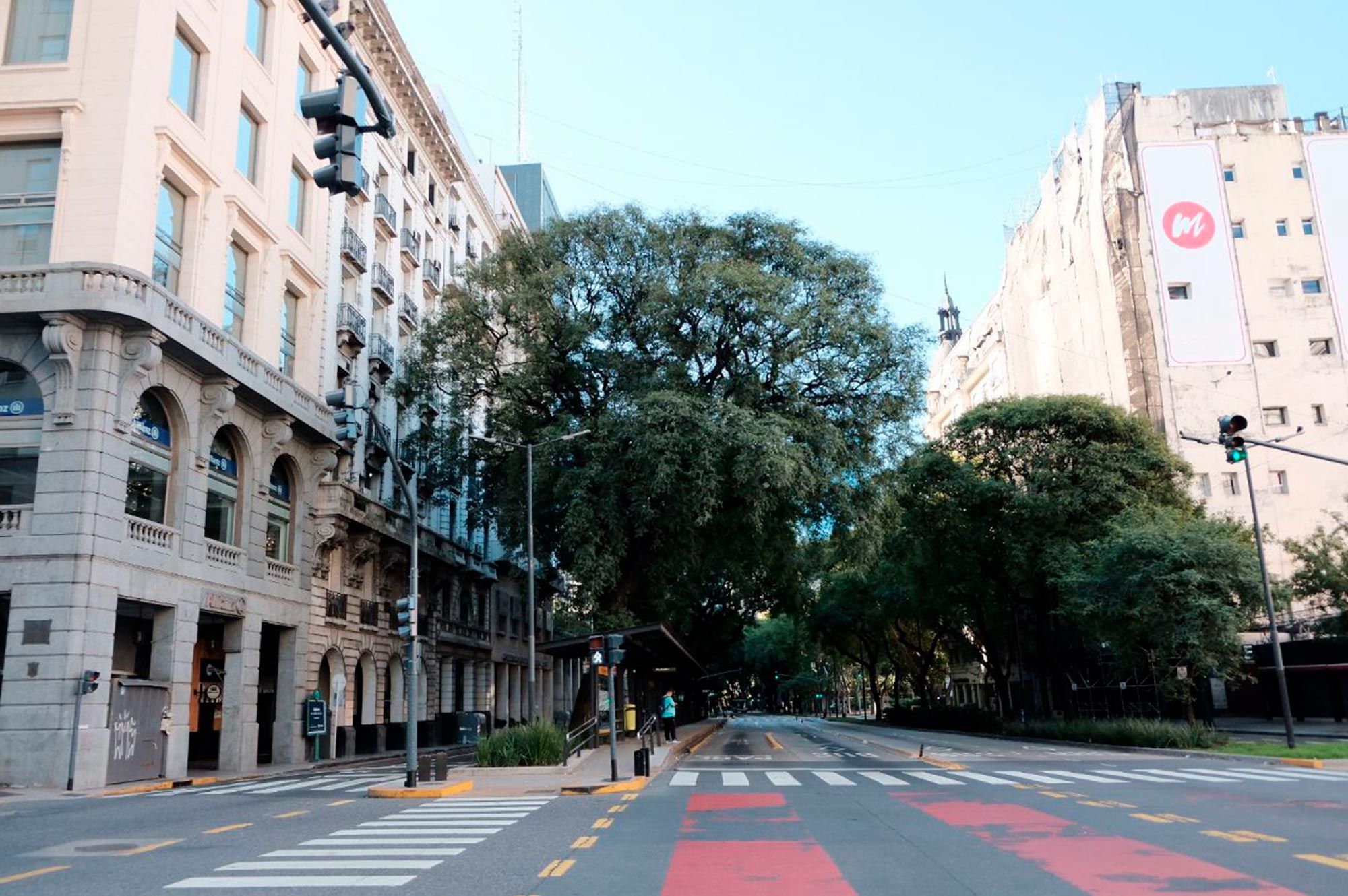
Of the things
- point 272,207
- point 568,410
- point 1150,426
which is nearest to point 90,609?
point 272,207

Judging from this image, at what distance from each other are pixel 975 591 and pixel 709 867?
42.1m

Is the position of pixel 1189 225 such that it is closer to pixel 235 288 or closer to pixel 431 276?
pixel 431 276

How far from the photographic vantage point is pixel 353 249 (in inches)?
1526

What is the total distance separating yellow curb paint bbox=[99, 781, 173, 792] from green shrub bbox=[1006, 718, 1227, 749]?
26581 millimetres

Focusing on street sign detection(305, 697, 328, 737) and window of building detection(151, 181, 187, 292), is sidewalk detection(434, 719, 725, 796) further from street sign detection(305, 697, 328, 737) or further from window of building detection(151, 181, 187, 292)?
window of building detection(151, 181, 187, 292)

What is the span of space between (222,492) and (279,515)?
3621mm

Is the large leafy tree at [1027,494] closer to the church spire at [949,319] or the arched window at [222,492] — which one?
the arched window at [222,492]

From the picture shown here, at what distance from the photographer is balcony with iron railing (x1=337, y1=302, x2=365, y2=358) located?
37594mm

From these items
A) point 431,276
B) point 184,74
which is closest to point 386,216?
point 431,276

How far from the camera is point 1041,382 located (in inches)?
2790

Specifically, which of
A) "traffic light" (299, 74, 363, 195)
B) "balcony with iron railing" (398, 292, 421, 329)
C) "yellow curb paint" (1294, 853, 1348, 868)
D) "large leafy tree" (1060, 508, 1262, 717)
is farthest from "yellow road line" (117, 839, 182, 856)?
"balcony with iron railing" (398, 292, 421, 329)

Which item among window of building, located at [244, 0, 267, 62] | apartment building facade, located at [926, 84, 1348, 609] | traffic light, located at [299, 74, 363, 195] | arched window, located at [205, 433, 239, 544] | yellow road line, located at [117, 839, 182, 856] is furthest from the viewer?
apartment building facade, located at [926, 84, 1348, 609]

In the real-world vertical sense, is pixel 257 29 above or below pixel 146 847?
above

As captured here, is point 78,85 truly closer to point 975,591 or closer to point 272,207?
point 272,207
